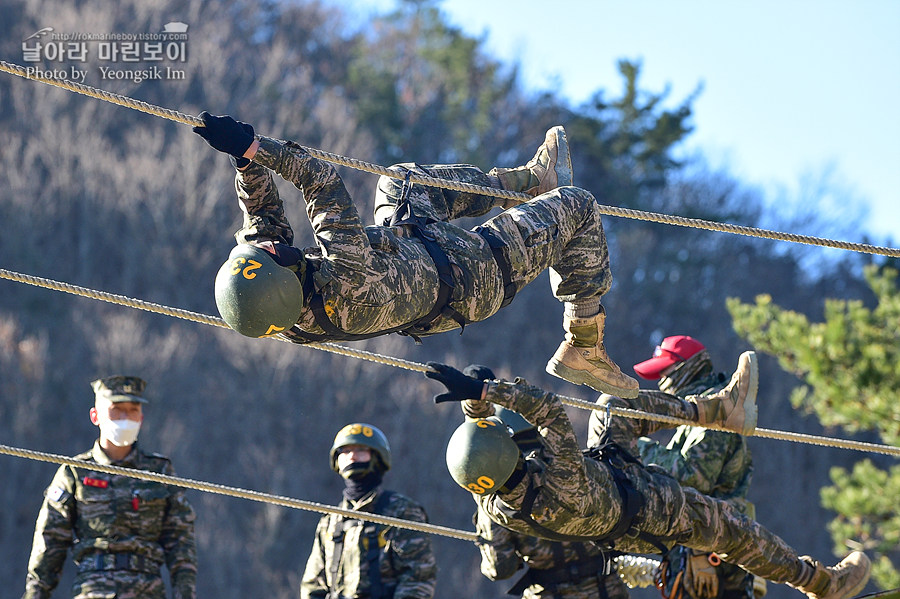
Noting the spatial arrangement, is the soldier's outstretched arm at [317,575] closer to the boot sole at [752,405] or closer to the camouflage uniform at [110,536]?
the camouflage uniform at [110,536]

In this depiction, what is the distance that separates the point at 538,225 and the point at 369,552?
7.90 ft

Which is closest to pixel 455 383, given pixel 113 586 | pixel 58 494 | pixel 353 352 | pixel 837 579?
pixel 353 352

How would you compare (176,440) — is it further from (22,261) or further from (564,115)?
(564,115)

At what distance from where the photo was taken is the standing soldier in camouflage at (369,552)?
7.55m

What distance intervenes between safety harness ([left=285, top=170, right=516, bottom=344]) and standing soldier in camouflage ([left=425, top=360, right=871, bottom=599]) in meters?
0.22

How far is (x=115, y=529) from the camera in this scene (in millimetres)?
7105

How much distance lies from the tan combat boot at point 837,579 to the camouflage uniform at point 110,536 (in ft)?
11.2

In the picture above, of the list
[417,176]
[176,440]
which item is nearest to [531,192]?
[417,176]

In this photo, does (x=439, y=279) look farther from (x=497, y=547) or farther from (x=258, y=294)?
(x=497, y=547)

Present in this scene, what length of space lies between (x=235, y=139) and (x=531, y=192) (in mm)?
2093

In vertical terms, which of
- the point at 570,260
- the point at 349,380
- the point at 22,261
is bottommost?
the point at 570,260

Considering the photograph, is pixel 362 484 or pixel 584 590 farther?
pixel 362 484

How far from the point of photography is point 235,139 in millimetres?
5348

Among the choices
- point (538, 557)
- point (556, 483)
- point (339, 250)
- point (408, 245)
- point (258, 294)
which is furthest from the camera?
point (538, 557)
